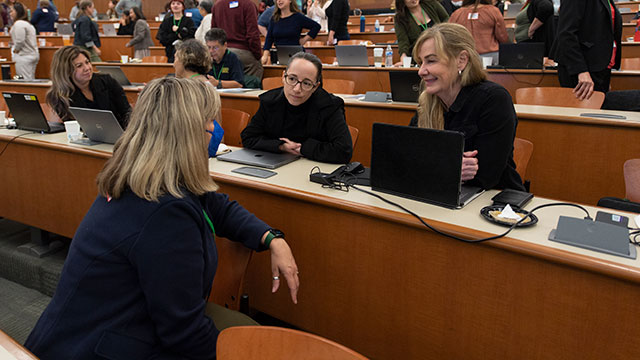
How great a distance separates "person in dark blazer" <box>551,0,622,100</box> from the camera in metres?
2.81

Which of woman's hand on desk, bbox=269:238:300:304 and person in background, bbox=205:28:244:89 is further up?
person in background, bbox=205:28:244:89

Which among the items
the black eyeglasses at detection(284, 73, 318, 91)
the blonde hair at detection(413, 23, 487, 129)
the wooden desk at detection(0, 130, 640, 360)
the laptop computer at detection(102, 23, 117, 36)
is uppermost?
the laptop computer at detection(102, 23, 117, 36)

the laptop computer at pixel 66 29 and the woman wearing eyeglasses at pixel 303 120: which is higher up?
the laptop computer at pixel 66 29

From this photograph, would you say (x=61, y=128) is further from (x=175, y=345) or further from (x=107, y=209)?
(x=175, y=345)

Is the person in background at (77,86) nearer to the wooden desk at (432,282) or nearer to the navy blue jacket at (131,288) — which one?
the wooden desk at (432,282)

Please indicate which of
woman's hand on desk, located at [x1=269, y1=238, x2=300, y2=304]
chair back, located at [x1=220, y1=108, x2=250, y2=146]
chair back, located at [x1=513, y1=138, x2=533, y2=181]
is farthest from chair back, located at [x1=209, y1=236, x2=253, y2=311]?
chair back, located at [x1=220, y1=108, x2=250, y2=146]

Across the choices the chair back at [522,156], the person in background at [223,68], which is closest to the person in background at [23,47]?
the person in background at [223,68]

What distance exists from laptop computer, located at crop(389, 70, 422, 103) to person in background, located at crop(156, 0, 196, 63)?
3.79m

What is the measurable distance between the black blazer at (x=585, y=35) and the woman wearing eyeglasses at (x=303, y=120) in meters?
1.60

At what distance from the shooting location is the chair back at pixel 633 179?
5.60ft

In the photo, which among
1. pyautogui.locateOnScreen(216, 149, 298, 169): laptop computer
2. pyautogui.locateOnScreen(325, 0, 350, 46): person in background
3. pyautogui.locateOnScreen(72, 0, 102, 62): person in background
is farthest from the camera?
pyautogui.locateOnScreen(72, 0, 102, 62): person in background

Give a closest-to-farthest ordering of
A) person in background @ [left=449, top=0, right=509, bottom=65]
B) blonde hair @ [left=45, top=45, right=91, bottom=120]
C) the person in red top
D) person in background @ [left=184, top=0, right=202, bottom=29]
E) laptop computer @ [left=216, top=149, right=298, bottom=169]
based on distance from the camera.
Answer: laptop computer @ [left=216, top=149, right=298, bottom=169] < blonde hair @ [left=45, top=45, right=91, bottom=120] < person in background @ [left=449, top=0, right=509, bottom=65] < the person in red top < person in background @ [left=184, top=0, right=202, bottom=29]

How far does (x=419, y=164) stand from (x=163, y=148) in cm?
76

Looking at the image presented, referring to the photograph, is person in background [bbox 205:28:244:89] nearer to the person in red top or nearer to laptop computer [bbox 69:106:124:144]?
the person in red top
